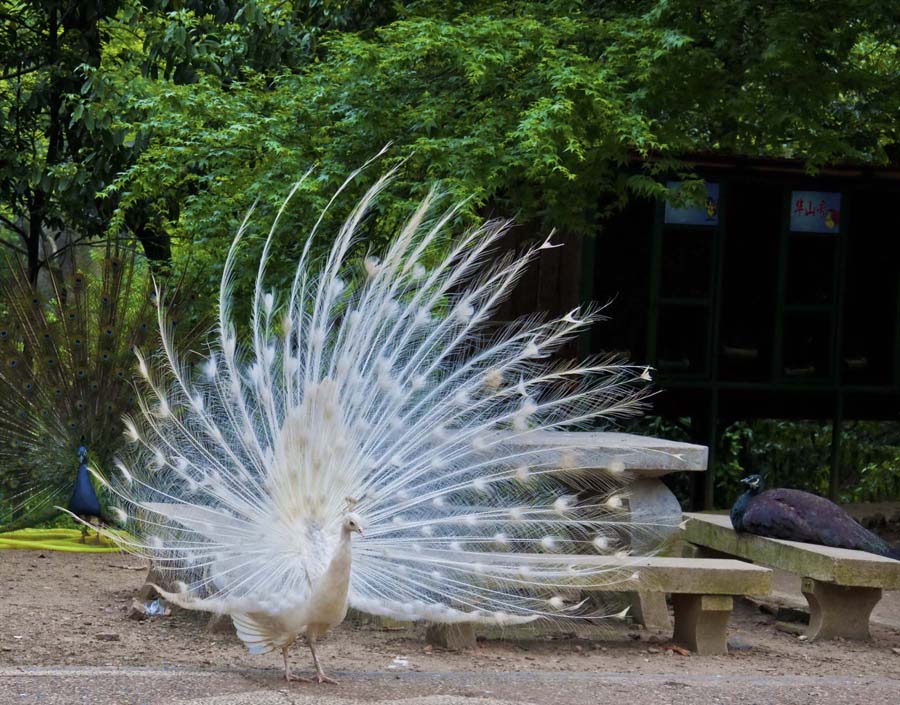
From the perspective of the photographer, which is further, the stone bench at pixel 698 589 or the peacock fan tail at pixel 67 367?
the peacock fan tail at pixel 67 367

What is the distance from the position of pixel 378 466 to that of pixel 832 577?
265cm

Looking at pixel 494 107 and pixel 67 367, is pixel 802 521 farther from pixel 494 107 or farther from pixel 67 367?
pixel 67 367

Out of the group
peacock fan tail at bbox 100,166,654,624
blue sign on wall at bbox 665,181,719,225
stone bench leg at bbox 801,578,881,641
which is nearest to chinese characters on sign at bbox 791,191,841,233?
blue sign on wall at bbox 665,181,719,225

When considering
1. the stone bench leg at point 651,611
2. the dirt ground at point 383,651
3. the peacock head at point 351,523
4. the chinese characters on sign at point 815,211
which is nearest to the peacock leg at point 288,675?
the dirt ground at point 383,651

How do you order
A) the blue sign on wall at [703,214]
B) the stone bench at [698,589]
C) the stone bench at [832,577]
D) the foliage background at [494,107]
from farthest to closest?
the blue sign on wall at [703,214]
the foliage background at [494,107]
the stone bench at [832,577]
the stone bench at [698,589]

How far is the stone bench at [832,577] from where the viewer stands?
21.8ft

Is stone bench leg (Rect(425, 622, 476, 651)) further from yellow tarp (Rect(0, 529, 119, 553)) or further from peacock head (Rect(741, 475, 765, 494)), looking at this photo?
yellow tarp (Rect(0, 529, 119, 553))

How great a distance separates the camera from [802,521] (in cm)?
728

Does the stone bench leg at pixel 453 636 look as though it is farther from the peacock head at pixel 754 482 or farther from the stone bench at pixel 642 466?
the peacock head at pixel 754 482

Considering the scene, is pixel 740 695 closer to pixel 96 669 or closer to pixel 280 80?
pixel 96 669

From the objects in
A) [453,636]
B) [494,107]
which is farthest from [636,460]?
[494,107]

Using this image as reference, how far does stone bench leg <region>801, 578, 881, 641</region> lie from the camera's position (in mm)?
6973

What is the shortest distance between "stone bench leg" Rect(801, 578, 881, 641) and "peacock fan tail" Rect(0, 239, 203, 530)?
4.79 meters

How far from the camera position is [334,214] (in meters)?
8.59
